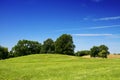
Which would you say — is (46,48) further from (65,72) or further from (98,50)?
(65,72)

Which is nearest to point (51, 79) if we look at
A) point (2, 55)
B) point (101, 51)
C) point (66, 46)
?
point (66, 46)

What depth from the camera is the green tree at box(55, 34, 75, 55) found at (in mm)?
120938

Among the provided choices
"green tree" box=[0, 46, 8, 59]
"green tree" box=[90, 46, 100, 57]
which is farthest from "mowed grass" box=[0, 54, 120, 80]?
"green tree" box=[90, 46, 100, 57]

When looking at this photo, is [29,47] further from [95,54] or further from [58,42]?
[95,54]

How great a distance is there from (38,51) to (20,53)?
13222mm

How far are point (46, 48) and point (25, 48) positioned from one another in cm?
1275

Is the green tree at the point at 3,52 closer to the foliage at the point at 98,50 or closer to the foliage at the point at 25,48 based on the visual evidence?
the foliage at the point at 25,48

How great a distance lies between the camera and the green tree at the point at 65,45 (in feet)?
397

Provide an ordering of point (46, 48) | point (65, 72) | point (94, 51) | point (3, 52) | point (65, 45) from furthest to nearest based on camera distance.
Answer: point (94, 51), point (46, 48), point (3, 52), point (65, 45), point (65, 72)

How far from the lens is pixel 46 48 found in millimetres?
136375

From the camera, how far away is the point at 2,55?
13075 centimetres

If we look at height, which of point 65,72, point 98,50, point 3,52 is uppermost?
point 98,50

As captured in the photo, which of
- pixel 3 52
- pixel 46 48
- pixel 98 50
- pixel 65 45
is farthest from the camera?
pixel 98 50

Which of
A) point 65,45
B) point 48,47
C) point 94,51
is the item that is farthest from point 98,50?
point 65,45
